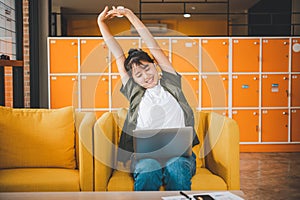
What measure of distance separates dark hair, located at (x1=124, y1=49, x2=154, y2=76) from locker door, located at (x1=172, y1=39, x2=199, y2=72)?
3152mm

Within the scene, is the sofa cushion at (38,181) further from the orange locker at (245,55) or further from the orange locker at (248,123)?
the orange locker at (245,55)

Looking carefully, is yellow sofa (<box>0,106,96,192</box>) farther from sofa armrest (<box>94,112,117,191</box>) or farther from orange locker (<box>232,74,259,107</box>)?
orange locker (<box>232,74,259,107</box>)

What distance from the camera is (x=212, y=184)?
272 centimetres

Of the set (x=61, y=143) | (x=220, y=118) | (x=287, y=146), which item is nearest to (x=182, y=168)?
(x=220, y=118)

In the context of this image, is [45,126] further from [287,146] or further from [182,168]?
[287,146]

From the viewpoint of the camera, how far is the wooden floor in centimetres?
400

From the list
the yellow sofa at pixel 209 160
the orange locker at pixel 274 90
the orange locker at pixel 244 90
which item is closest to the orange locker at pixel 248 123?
the orange locker at pixel 244 90

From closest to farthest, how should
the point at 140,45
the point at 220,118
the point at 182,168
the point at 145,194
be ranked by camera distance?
the point at 145,194
the point at 182,168
the point at 220,118
the point at 140,45

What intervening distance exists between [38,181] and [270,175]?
2.87 metres

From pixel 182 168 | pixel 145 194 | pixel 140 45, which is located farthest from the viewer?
pixel 140 45

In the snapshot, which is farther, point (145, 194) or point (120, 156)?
point (120, 156)

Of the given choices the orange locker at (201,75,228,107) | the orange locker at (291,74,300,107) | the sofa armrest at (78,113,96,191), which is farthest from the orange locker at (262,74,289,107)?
the sofa armrest at (78,113,96,191)

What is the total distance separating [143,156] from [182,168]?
0.30 metres

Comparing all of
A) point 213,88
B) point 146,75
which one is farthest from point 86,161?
point 213,88
